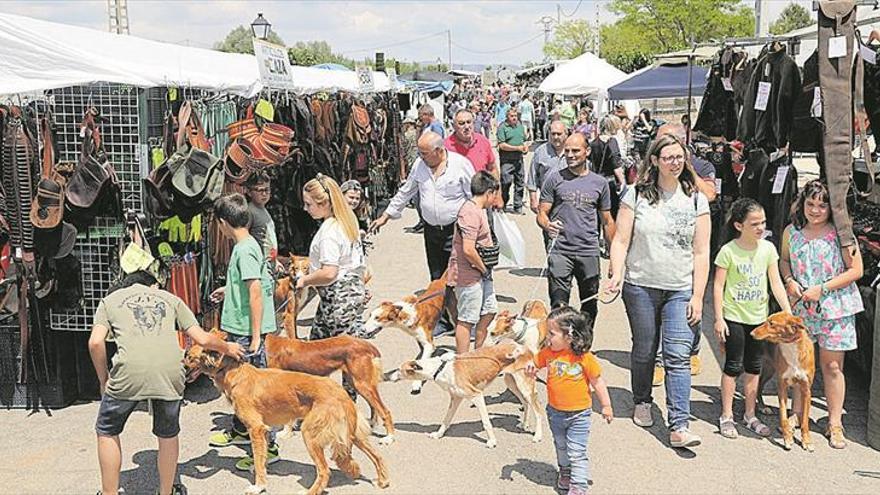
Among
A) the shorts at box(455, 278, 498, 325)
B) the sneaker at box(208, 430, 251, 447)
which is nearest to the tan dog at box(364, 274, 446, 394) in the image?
the shorts at box(455, 278, 498, 325)

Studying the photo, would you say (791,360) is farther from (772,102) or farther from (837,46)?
(772,102)

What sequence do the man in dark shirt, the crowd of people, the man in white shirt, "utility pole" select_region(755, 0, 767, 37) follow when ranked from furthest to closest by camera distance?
"utility pole" select_region(755, 0, 767, 37) < the man in white shirt < the man in dark shirt < the crowd of people

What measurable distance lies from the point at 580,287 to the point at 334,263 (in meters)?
2.06

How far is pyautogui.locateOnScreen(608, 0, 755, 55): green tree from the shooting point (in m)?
40.2

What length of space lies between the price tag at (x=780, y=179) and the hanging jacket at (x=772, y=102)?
20 cm

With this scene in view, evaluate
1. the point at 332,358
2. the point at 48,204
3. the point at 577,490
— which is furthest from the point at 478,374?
the point at 48,204

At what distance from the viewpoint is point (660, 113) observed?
2814 centimetres

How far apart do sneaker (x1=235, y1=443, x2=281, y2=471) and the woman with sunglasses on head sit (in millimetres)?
2282

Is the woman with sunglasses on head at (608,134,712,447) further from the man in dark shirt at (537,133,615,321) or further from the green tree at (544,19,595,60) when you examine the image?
the green tree at (544,19,595,60)

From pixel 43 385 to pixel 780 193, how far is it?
231 inches

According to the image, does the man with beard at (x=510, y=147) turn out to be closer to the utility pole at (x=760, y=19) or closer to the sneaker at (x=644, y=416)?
the utility pole at (x=760, y=19)

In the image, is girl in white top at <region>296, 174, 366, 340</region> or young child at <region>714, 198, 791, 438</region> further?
young child at <region>714, 198, 791, 438</region>

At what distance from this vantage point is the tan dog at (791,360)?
5367 mm

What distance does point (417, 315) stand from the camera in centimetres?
656
